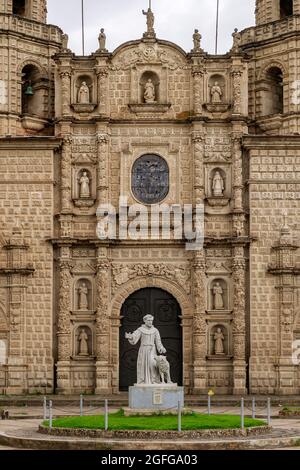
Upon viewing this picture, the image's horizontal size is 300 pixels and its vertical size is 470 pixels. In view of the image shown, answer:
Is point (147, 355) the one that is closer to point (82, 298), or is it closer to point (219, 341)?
point (219, 341)

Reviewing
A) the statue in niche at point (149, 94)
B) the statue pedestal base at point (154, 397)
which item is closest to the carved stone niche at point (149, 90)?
the statue in niche at point (149, 94)

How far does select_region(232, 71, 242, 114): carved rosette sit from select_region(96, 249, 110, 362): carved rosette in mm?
7804

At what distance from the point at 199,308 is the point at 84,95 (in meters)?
9.51

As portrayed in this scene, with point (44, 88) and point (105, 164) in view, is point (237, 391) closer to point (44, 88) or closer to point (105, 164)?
point (105, 164)

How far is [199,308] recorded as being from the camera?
146 feet

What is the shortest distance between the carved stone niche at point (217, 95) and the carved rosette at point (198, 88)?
1.22 feet

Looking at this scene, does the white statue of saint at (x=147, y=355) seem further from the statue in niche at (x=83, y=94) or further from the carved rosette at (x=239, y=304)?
the statue in niche at (x=83, y=94)

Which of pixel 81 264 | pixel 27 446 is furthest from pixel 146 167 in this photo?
pixel 27 446

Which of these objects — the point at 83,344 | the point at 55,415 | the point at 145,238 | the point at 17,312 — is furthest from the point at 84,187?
the point at 55,415

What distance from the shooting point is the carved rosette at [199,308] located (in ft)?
146

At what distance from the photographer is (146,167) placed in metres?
45.8

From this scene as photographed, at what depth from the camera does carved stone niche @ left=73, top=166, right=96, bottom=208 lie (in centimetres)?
4528

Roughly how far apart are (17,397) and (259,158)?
510 inches

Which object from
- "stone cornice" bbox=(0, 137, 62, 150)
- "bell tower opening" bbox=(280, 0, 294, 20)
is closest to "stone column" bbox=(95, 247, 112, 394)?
"stone cornice" bbox=(0, 137, 62, 150)
